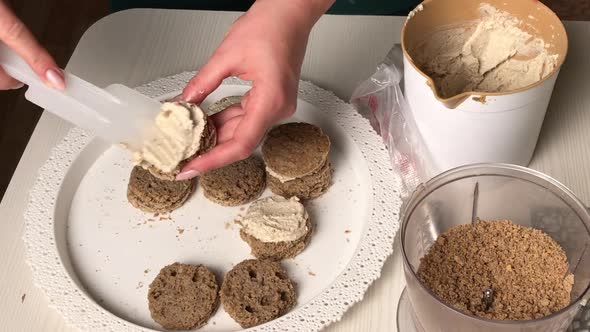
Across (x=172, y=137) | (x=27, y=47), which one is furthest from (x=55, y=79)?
(x=172, y=137)

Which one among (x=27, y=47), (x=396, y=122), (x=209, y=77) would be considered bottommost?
(x=396, y=122)

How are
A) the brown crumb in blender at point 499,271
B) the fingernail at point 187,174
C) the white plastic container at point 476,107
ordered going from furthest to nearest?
1. the fingernail at point 187,174
2. the white plastic container at point 476,107
3. the brown crumb in blender at point 499,271

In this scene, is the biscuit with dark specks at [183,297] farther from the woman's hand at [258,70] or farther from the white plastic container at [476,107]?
the white plastic container at [476,107]

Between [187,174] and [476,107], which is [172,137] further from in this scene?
[476,107]

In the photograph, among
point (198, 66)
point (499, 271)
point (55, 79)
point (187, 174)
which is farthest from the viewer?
point (198, 66)

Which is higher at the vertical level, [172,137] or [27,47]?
[27,47]

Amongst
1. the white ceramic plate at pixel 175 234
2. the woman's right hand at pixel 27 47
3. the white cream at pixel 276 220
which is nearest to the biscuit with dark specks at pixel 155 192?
the white ceramic plate at pixel 175 234

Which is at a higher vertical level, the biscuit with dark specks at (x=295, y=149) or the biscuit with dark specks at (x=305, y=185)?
the biscuit with dark specks at (x=295, y=149)
